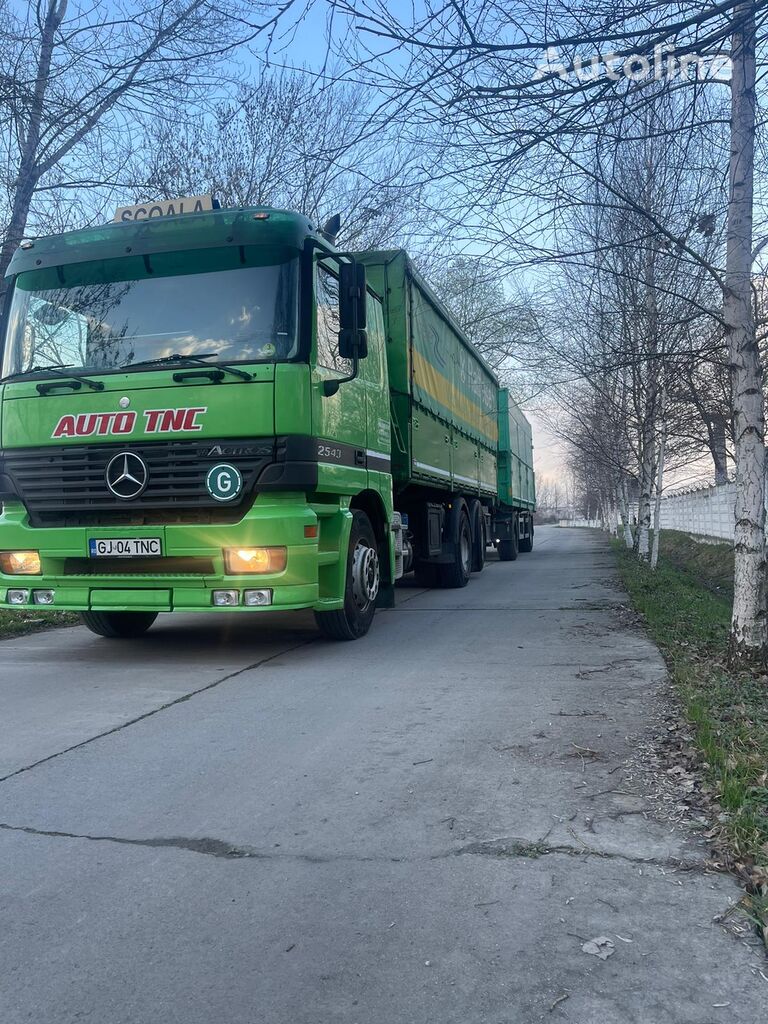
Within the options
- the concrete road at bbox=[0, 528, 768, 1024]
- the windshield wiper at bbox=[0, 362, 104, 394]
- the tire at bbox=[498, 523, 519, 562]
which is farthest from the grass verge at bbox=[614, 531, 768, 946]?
the tire at bbox=[498, 523, 519, 562]

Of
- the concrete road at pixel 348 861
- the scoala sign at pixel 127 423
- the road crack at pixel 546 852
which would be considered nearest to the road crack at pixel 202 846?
the concrete road at pixel 348 861

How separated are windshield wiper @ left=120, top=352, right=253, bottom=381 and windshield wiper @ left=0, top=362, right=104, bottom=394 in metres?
0.27

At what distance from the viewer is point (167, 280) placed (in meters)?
6.73

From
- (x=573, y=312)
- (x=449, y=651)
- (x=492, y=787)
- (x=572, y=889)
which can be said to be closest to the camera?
(x=572, y=889)

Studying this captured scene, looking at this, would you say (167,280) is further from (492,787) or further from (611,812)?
(611,812)

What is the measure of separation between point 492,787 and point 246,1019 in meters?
1.84

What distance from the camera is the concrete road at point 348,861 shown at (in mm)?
2264

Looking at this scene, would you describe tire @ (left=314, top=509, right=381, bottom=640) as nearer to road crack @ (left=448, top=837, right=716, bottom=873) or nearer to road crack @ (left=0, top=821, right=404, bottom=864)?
road crack @ (left=0, top=821, right=404, bottom=864)

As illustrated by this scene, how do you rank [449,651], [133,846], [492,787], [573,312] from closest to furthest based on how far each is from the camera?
1. [133,846]
2. [492,787]
3. [449,651]
4. [573,312]

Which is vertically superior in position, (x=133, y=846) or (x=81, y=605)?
(x=81, y=605)

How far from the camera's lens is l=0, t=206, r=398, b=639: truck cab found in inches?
249

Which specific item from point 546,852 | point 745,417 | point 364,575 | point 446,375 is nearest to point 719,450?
point 446,375

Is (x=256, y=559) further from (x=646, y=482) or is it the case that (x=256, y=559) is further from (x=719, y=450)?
(x=719, y=450)

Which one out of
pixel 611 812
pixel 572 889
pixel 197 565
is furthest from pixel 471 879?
pixel 197 565
